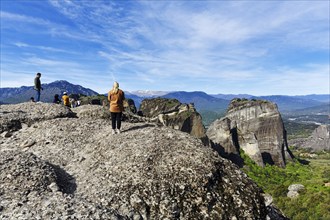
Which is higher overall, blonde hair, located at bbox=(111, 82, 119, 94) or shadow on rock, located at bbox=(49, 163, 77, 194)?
blonde hair, located at bbox=(111, 82, 119, 94)

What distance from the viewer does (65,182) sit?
23.9 meters

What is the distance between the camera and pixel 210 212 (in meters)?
21.1

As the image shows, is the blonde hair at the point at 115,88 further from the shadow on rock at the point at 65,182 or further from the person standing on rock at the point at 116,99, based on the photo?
the shadow on rock at the point at 65,182

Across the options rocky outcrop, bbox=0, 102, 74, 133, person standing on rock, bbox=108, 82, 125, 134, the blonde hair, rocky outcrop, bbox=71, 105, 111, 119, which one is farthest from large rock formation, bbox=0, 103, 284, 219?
rocky outcrop, bbox=71, 105, 111, 119

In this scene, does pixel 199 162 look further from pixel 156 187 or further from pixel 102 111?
pixel 102 111

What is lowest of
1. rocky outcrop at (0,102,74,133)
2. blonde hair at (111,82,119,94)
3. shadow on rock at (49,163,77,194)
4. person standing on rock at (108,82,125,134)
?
shadow on rock at (49,163,77,194)

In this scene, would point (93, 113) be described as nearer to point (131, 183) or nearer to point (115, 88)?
point (115, 88)

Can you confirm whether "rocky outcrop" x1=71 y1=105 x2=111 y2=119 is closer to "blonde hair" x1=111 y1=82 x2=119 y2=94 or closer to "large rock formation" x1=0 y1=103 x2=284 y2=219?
"large rock formation" x1=0 y1=103 x2=284 y2=219

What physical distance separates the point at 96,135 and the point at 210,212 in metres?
15.5

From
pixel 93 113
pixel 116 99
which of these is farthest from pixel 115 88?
pixel 93 113

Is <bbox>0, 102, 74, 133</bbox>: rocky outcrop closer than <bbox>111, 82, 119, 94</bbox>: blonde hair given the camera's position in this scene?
No

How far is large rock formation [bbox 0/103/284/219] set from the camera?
17.9m

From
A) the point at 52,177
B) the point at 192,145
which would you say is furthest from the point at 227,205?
the point at 52,177

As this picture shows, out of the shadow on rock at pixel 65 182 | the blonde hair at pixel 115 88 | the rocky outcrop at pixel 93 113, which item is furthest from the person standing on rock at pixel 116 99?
the rocky outcrop at pixel 93 113
